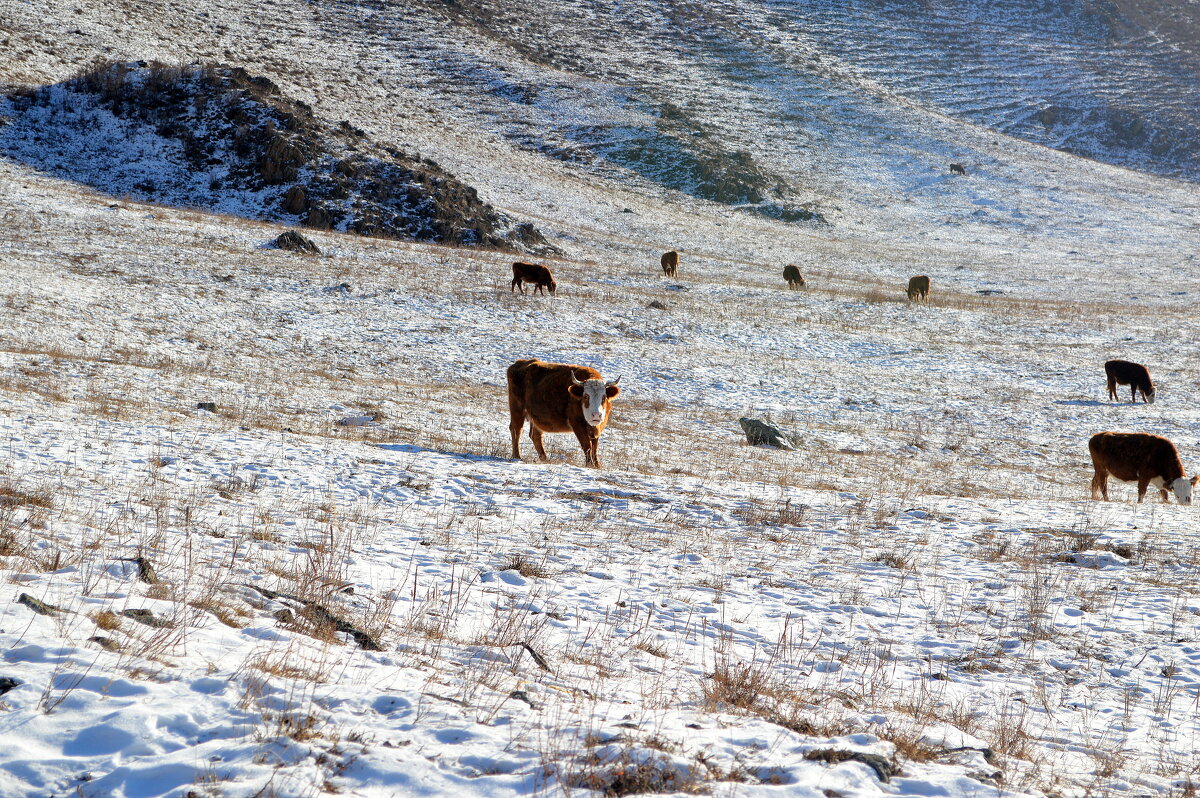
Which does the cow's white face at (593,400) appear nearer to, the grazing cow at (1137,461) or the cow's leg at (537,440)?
the cow's leg at (537,440)

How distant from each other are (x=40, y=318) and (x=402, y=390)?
7.76 meters

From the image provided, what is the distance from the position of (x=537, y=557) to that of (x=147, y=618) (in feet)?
11.1

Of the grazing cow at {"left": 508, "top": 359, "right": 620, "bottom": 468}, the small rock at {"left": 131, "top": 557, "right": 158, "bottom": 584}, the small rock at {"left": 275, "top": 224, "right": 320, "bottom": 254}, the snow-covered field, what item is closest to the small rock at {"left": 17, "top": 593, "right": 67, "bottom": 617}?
the snow-covered field

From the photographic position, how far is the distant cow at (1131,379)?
22953mm

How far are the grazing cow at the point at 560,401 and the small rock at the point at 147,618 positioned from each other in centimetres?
778

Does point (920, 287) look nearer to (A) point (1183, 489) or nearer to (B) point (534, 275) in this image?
(B) point (534, 275)

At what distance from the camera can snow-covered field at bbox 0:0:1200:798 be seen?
3949 mm

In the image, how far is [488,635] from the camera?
218 inches

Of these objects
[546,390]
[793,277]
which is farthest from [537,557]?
[793,277]

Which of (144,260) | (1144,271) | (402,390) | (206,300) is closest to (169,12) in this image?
(144,260)

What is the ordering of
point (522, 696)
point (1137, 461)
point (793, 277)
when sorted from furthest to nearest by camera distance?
1. point (793, 277)
2. point (1137, 461)
3. point (522, 696)

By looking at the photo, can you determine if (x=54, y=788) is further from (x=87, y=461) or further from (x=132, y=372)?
(x=132, y=372)

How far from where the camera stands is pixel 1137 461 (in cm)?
1451

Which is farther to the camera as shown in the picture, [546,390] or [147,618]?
[546,390]
